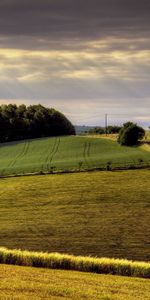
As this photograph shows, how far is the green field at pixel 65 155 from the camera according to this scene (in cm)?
9196

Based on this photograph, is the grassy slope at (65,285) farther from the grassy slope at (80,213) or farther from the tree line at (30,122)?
the tree line at (30,122)

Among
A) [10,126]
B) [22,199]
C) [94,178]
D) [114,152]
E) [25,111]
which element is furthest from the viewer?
[25,111]

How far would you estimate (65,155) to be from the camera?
387 ft

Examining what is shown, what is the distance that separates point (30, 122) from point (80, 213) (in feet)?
374

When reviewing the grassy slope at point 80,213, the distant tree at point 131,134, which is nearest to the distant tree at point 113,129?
the distant tree at point 131,134

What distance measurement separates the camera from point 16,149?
13862 centimetres

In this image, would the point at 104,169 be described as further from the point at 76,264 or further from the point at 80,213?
the point at 76,264

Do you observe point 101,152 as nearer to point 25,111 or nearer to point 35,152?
point 35,152

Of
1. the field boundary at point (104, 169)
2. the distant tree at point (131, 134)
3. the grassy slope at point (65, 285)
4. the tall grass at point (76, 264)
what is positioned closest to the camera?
the grassy slope at point (65, 285)

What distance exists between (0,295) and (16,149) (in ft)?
392

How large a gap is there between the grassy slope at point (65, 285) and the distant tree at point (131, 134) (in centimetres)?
9379

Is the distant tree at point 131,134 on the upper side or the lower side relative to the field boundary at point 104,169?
upper

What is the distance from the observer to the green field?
302 feet

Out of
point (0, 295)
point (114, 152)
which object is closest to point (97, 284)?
point (0, 295)
